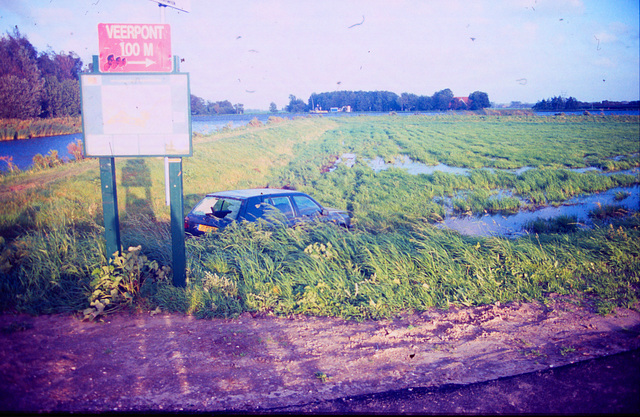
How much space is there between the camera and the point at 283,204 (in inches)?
328

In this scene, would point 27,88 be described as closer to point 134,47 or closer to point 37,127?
point 37,127

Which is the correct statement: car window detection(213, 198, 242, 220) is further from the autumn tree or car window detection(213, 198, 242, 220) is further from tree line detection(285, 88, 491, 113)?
tree line detection(285, 88, 491, 113)

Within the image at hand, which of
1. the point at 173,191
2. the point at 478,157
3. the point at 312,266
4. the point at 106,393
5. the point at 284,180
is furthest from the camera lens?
the point at 478,157

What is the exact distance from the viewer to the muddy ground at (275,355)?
10.9 ft

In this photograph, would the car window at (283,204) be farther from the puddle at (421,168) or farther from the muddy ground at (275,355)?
the puddle at (421,168)

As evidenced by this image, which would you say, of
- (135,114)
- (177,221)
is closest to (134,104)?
(135,114)

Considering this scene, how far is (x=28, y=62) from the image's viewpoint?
37500mm

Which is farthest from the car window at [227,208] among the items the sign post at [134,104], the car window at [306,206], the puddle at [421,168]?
the puddle at [421,168]

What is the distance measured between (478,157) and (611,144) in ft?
56.8

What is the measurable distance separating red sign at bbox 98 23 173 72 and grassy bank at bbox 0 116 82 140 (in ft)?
105

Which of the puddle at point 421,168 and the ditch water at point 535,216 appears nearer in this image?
the ditch water at point 535,216

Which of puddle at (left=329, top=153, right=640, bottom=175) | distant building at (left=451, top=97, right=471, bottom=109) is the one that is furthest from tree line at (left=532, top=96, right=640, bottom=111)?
puddle at (left=329, top=153, right=640, bottom=175)

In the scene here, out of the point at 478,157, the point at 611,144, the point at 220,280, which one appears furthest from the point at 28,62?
the point at 611,144

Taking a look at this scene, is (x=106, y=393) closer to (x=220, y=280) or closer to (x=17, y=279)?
(x=220, y=280)
